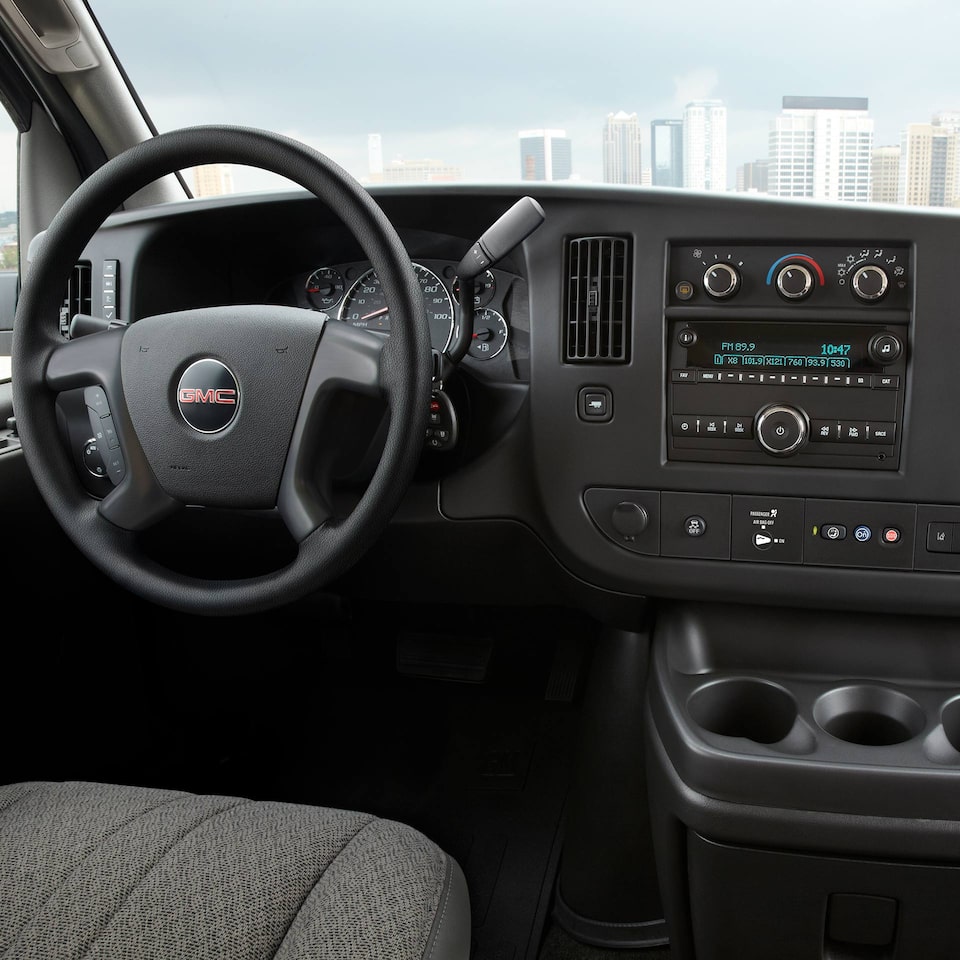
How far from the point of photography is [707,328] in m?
1.21

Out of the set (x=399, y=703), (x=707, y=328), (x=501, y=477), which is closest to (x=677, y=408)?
(x=707, y=328)

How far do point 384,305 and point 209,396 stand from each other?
1.37 ft

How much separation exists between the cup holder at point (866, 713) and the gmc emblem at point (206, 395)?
807 millimetres

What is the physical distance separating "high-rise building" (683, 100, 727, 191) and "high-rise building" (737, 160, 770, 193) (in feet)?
0.07

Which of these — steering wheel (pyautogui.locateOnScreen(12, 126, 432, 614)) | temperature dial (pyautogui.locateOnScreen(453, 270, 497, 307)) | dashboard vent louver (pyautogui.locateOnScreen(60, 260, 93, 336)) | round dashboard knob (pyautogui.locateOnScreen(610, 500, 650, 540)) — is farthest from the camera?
dashboard vent louver (pyautogui.locateOnScreen(60, 260, 93, 336))

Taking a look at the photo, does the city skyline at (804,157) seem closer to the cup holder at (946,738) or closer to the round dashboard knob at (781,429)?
the round dashboard knob at (781,429)

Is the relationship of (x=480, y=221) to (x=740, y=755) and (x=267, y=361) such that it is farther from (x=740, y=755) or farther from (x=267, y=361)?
(x=740, y=755)

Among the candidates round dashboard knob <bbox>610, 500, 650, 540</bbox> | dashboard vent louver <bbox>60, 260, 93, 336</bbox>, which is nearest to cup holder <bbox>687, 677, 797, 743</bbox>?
round dashboard knob <bbox>610, 500, 650, 540</bbox>

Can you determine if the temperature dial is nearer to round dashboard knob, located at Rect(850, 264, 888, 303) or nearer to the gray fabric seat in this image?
round dashboard knob, located at Rect(850, 264, 888, 303)

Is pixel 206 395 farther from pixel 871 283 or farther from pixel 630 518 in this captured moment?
pixel 871 283

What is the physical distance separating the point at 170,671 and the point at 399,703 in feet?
1.69

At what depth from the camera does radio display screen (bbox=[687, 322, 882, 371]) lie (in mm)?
1173

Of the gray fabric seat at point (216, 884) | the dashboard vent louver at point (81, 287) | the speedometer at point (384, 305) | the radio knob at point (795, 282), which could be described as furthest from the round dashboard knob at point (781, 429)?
the dashboard vent louver at point (81, 287)

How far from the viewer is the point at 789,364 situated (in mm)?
1186
